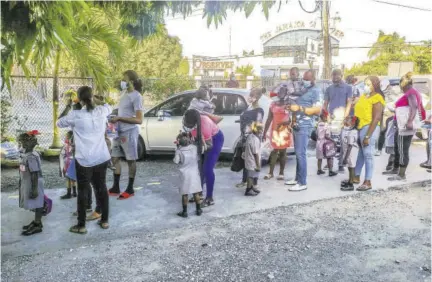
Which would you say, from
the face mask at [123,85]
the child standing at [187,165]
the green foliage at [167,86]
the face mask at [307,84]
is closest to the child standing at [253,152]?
the face mask at [307,84]

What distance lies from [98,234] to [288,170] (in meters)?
3.94

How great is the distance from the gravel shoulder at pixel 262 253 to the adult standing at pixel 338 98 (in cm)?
226

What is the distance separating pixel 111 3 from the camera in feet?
12.6

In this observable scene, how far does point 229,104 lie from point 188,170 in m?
2.97

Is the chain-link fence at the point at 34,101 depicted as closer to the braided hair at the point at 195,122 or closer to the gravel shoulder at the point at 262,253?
the braided hair at the point at 195,122

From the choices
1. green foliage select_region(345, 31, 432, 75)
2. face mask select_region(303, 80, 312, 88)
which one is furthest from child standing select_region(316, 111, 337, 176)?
green foliage select_region(345, 31, 432, 75)

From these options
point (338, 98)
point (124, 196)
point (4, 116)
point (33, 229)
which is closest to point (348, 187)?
point (338, 98)

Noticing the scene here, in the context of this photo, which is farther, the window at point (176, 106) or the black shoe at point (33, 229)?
the window at point (176, 106)

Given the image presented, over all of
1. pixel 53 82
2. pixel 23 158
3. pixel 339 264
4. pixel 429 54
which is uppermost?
pixel 429 54

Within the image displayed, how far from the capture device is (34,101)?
8992 mm

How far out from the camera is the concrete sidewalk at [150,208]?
4005mm

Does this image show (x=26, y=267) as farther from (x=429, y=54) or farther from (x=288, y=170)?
(x=429, y=54)

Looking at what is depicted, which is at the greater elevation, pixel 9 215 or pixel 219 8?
pixel 219 8

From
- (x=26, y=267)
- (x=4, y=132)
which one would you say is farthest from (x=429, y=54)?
(x=26, y=267)
